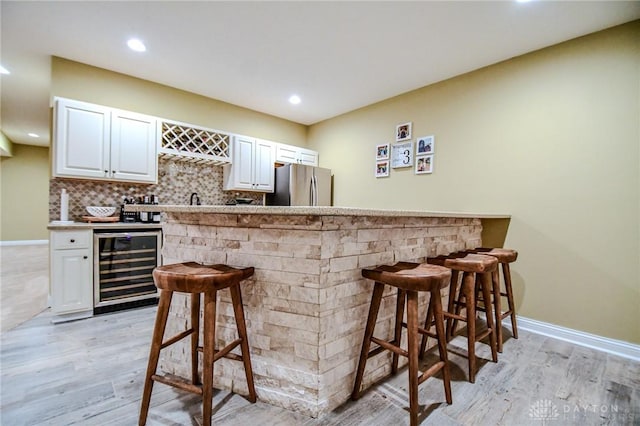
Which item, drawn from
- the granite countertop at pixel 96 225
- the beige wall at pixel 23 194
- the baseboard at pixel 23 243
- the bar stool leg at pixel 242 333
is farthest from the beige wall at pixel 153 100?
the baseboard at pixel 23 243

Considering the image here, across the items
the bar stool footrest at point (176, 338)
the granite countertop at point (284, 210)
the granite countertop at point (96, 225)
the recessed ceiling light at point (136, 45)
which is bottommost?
the bar stool footrest at point (176, 338)

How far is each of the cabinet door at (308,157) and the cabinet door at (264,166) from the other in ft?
1.92

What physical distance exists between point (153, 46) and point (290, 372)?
124 inches

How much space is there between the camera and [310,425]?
4.28ft

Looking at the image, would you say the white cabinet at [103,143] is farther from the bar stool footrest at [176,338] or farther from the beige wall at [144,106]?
the bar stool footrest at [176,338]

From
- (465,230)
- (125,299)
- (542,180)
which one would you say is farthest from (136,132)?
(542,180)

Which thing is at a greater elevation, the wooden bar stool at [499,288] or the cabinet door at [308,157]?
the cabinet door at [308,157]

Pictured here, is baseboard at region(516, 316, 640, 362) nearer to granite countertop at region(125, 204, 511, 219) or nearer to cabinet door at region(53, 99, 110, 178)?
granite countertop at region(125, 204, 511, 219)

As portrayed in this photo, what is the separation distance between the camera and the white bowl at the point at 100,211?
2996 mm

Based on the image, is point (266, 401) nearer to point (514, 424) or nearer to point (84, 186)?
point (514, 424)

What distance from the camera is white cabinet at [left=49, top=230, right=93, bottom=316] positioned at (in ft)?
8.27

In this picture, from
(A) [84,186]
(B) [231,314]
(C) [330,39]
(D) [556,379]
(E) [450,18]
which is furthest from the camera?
(A) [84,186]

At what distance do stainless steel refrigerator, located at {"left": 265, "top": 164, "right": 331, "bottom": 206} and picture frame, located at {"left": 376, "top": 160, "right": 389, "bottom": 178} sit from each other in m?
0.96

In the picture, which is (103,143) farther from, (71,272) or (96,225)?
(71,272)
